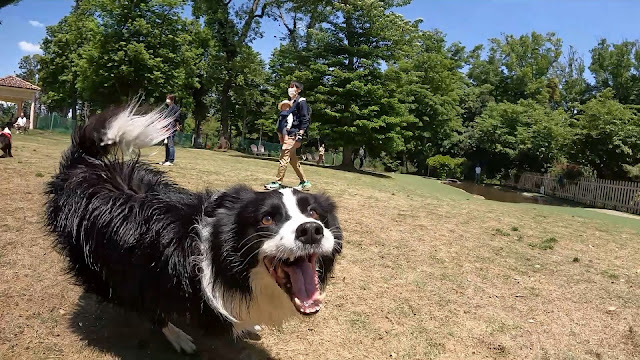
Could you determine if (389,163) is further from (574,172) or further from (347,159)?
(574,172)

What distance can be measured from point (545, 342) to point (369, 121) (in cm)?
1851

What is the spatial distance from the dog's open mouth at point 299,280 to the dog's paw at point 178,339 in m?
1.17

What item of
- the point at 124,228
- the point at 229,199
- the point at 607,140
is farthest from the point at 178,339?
the point at 607,140

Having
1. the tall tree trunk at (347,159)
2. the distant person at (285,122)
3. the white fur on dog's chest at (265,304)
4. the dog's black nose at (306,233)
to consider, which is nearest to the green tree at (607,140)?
the tall tree trunk at (347,159)

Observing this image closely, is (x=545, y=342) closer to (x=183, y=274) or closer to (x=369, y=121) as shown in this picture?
(x=183, y=274)

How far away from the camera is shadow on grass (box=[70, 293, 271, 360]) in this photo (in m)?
3.39

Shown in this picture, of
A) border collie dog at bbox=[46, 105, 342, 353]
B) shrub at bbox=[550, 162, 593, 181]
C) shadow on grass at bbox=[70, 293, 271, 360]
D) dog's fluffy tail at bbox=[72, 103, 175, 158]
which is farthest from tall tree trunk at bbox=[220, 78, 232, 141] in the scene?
border collie dog at bbox=[46, 105, 342, 353]

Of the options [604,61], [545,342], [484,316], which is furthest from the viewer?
[604,61]

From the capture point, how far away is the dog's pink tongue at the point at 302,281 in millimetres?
2578

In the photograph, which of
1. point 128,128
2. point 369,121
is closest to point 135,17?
point 369,121

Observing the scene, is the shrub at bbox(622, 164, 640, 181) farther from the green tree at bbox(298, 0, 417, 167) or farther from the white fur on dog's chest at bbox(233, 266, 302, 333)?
the white fur on dog's chest at bbox(233, 266, 302, 333)

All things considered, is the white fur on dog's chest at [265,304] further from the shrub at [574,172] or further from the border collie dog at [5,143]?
the shrub at [574,172]

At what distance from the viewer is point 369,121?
22188 mm

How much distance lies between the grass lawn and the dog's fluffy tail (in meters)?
0.23
